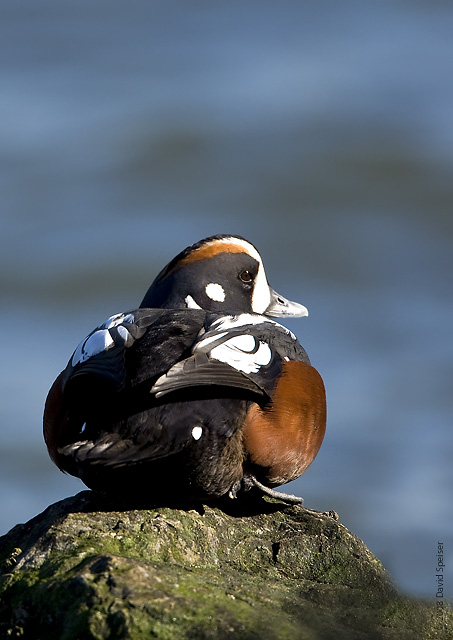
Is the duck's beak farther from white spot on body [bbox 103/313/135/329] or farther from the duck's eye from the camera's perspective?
white spot on body [bbox 103/313/135/329]

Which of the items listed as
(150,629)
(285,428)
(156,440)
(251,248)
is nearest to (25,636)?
(150,629)

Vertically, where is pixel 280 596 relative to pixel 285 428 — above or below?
below

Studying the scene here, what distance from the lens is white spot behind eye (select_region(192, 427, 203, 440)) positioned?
5391 millimetres

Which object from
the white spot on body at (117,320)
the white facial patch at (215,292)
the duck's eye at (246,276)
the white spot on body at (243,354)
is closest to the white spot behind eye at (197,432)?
the white spot on body at (243,354)

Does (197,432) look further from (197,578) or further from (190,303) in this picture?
(190,303)

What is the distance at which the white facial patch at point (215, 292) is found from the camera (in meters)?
7.50

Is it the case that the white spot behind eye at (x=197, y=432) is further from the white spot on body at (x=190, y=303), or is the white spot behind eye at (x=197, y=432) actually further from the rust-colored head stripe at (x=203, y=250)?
the rust-colored head stripe at (x=203, y=250)

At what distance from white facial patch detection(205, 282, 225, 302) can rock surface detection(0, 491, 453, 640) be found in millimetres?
1906

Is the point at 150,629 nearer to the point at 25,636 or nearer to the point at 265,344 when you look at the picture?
the point at 25,636

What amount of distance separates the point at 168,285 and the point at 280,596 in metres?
3.48

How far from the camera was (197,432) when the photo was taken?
17.7 ft

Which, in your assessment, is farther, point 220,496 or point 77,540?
point 220,496

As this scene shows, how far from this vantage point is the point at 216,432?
5516 mm

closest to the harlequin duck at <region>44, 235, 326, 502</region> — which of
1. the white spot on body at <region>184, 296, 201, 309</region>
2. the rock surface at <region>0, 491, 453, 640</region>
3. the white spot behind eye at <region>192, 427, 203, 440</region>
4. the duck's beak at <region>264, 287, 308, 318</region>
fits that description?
the white spot behind eye at <region>192, 427, 203, 440</region>
